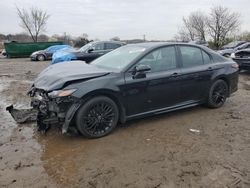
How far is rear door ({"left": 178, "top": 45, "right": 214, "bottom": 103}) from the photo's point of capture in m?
5.30

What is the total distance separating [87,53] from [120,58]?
24.4 feet

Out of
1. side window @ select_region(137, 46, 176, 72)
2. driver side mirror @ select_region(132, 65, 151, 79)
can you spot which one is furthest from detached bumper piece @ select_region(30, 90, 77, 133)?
side window @ select_region(137, 46, 176, 72)

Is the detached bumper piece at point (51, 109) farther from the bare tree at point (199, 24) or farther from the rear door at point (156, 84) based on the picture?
the bare tree at point (199, 24)

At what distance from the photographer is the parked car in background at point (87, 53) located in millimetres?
11491

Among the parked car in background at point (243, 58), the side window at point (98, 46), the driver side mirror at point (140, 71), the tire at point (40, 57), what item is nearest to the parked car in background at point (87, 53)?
the side window at point (98, 46)

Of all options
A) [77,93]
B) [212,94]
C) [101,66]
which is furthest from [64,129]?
[212,94]

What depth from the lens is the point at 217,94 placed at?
19.5ft

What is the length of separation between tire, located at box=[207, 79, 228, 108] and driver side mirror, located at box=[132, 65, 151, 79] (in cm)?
187

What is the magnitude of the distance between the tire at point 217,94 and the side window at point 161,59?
1238mm

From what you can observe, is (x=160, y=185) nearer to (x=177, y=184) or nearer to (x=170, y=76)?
(x=177, y=184)

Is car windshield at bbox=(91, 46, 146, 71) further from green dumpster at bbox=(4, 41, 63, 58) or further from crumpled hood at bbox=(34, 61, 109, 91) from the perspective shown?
green dumpster at bbox=(4, 41, 63, 58)

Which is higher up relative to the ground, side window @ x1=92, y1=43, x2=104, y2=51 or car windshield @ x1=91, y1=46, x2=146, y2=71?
side window @ x1=92, y1=43, x2=104, y2=51

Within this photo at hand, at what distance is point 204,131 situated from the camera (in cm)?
469

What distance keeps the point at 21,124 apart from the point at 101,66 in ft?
6.02
